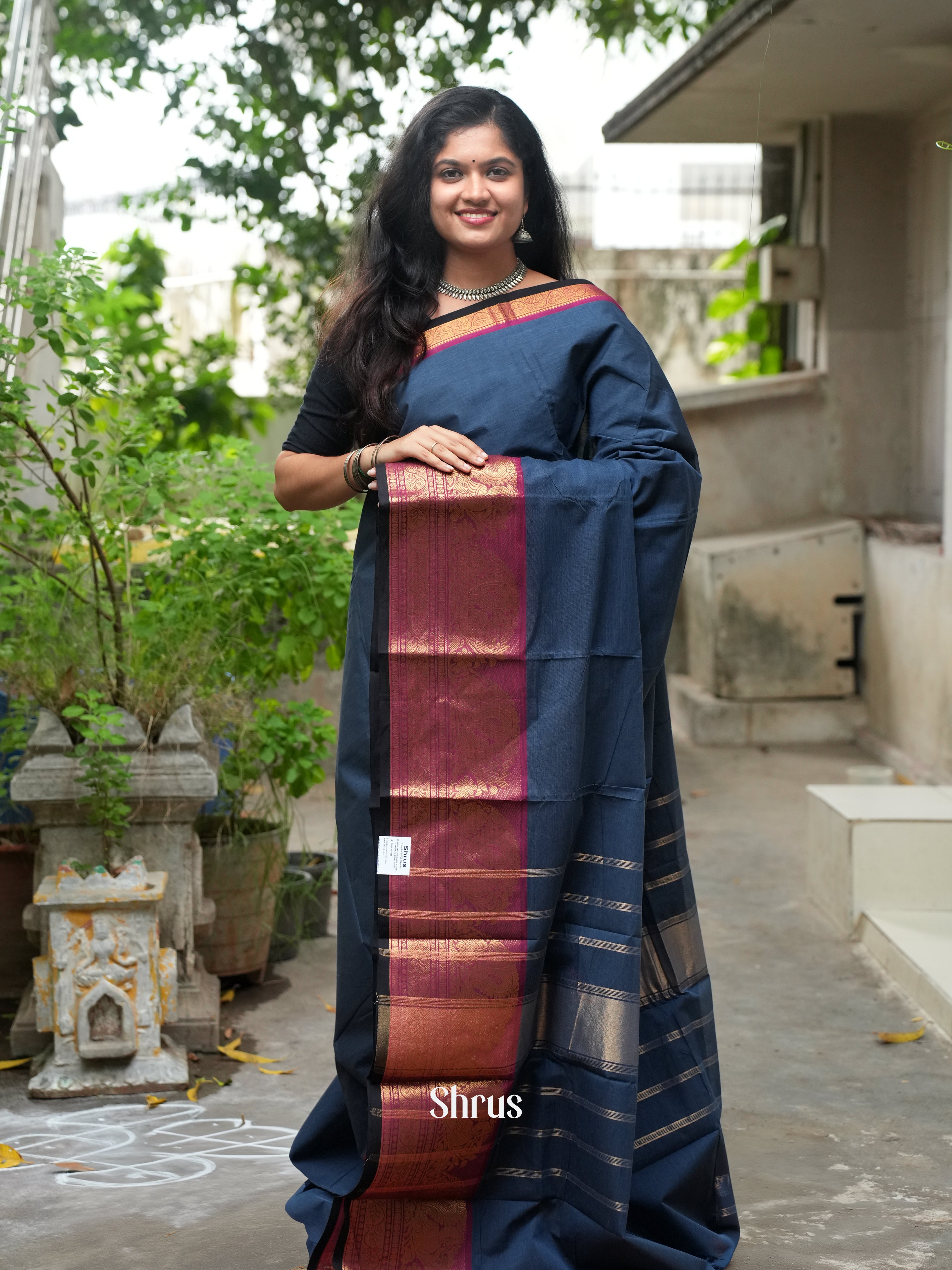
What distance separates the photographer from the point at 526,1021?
204cm

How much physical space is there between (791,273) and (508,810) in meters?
5.90

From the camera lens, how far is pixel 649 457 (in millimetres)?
2064

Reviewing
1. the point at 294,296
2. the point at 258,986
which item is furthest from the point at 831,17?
the point at 294,296

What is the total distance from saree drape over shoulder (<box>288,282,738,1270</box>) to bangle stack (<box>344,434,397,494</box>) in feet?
0.14

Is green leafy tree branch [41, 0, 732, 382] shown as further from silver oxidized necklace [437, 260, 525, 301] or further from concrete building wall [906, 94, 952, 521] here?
silver oxidized necklace [437, 260, 525, 301]

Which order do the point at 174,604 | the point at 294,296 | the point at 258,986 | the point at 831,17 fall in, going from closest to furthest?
the point at 174,604 < the point at 258,986 < the point at 831,17 < the point at 294,296

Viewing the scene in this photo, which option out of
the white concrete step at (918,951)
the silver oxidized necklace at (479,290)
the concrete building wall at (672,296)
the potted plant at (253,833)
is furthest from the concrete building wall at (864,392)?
the concrete building wall at (672,296)

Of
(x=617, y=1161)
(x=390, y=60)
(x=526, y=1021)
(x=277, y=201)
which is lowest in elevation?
(x=617, y=1161)

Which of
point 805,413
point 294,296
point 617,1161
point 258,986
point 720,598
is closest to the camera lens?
point 617,1161

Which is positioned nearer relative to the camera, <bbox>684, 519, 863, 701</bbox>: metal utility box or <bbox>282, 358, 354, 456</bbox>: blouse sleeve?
<bbox>282, 358, 354, 456</bbox>: blouse sleeve

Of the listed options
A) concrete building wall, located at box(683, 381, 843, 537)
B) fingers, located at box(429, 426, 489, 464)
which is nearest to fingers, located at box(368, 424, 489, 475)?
fingers, located at box(429, 426, 489, 464)

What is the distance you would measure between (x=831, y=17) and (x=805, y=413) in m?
Answer: 2.34

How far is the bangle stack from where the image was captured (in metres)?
2.13

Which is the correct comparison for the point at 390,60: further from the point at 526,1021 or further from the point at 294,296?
the point at 526,1021
